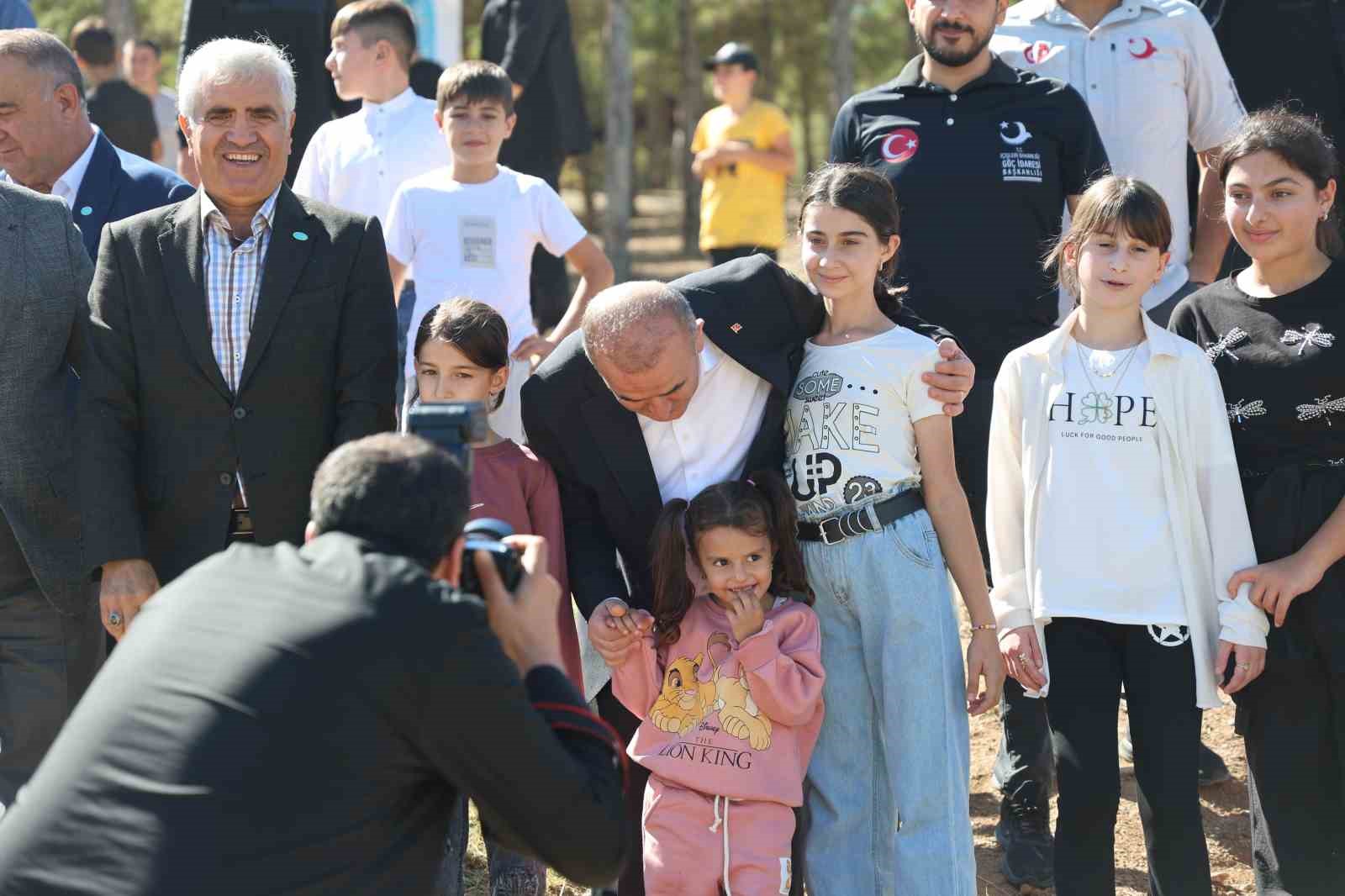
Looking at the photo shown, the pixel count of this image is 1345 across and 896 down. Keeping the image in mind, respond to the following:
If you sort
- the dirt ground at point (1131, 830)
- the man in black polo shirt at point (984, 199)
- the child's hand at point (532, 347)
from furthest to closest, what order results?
the child's hand at point (532, 347)
the man in black polo shirt at point (984, 199)
the dirt ground at point (1131, 830)

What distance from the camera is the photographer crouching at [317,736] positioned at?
224cm

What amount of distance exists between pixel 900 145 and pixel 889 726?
6.10ft

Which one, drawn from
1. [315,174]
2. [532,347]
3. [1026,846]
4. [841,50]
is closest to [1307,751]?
[1026,846]

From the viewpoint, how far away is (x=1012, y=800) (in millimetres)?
4375

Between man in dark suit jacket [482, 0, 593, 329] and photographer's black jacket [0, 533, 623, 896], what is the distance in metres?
6.23

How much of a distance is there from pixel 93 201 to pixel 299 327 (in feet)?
3.72

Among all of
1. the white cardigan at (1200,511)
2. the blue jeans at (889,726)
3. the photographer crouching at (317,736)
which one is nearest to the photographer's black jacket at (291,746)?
the photographer crouching at (317,736)

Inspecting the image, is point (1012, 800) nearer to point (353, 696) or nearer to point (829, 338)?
point (829, 338)

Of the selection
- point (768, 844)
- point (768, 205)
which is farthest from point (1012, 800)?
point (768, 205)

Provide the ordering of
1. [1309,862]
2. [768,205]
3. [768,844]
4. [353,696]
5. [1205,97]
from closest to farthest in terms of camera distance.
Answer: [353,696] < [768,844] < [1309,862] < [1205,97] < [768,205]

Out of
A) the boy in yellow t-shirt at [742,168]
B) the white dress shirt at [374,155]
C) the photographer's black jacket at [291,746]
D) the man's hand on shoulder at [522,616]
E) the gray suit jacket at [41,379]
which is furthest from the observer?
the boy in yellow t-shirt at [742,168]

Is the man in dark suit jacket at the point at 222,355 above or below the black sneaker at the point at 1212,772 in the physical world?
above

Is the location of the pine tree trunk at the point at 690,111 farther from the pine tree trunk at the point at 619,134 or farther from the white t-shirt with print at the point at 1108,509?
the white t-shirt with print at the point at 1108,509

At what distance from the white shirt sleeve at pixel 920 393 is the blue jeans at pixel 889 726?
0.24 metres
